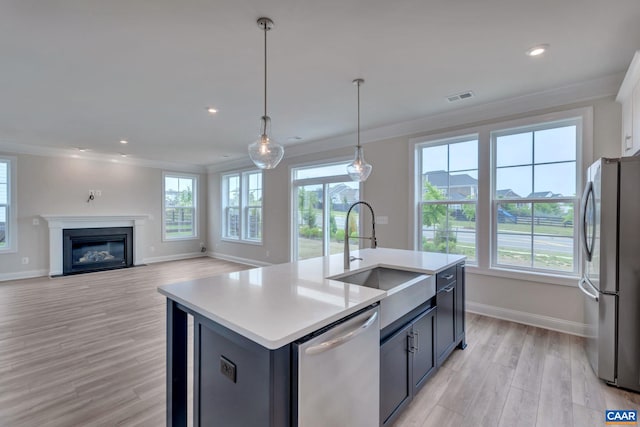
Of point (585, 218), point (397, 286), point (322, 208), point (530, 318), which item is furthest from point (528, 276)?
point (322, 208)

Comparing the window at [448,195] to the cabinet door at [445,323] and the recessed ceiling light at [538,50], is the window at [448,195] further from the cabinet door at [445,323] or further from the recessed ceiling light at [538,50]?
the cabinet door at [445,323]

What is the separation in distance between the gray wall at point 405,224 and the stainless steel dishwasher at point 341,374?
289 cm

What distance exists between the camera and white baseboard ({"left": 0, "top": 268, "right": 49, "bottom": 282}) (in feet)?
18.3

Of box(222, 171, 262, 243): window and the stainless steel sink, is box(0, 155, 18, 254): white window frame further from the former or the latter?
the stainless steel sink

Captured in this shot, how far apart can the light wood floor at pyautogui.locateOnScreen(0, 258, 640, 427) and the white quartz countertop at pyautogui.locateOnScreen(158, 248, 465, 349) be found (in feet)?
3.14

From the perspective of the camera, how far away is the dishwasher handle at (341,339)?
1.17m

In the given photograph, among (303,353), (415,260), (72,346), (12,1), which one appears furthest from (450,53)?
(72,346)

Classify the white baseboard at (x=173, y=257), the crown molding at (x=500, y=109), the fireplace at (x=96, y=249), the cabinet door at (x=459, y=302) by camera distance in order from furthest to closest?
the white baseboard at (x=173, y=257)
the fireplace at (x=96, y=249)
the crown molding at (x=500, y=109)
the cabinet door at (x=459, y=302)

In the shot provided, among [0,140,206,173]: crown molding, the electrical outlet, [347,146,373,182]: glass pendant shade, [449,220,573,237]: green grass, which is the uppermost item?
[0,140,206,173]: crown molding

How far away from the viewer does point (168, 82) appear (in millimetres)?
3010

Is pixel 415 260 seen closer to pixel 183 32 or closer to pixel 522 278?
pixel 522 278

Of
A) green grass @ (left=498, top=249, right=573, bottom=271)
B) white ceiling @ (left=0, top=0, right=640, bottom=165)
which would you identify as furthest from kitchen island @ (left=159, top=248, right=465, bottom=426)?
green grass @ (left=498, top=249, right=573, bottom=271)

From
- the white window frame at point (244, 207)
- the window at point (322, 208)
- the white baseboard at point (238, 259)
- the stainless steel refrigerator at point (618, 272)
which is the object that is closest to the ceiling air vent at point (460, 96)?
the stainless steel refrigerator at point (618, 272)

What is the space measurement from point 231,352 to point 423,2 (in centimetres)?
231
